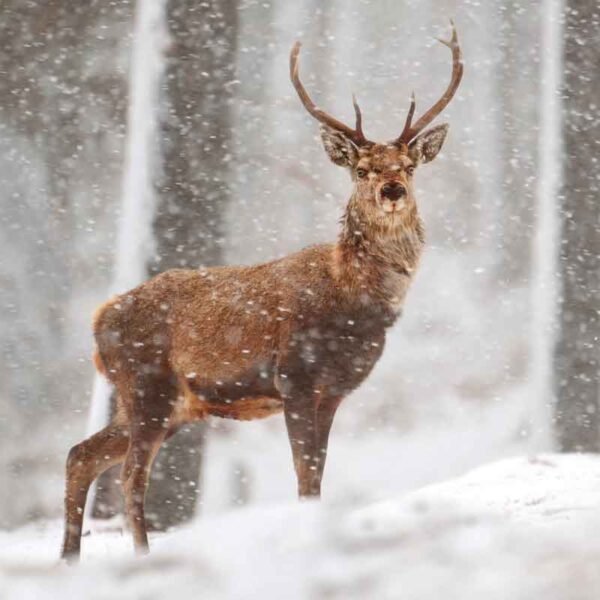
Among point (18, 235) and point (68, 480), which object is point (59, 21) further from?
point (68, 480)

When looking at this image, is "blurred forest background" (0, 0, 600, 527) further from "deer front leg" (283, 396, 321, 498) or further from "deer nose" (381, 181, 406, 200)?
"deer nose" (381, 181, 406, 200)

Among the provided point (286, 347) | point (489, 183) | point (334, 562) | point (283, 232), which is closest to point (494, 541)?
point (334, 562)

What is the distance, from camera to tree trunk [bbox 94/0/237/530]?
6977 millimetres

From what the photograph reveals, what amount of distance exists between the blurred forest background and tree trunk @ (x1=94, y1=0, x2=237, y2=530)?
0.01 m

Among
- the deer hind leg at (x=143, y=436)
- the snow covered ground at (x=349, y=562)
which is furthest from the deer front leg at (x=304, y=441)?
the snow covered ground at (x=349, y=562)

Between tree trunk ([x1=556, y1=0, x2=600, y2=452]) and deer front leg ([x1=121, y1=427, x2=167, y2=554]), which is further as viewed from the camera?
tree trunk ([x1=556, y1=0, x2=600, y2=452])

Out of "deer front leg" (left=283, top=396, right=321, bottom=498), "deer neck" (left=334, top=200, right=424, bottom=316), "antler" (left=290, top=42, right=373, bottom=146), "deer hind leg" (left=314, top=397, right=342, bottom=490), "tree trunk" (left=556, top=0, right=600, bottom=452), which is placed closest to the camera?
"deer front leg" (left=283, top=396, right=321, bottom=498)

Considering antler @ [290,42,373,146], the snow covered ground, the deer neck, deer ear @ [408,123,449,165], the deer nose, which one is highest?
antler @ [290,42,373,146]

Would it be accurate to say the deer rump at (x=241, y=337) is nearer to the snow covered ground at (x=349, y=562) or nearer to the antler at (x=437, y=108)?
the antler at (x=437, y=108)

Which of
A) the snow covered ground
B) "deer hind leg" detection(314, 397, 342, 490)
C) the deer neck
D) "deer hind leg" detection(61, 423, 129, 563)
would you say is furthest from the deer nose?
the snow covered ground

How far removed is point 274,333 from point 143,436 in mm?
914

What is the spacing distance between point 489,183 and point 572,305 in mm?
5677

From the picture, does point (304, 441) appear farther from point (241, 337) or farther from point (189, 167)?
point (189, 167)

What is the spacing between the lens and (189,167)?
7.31 m
